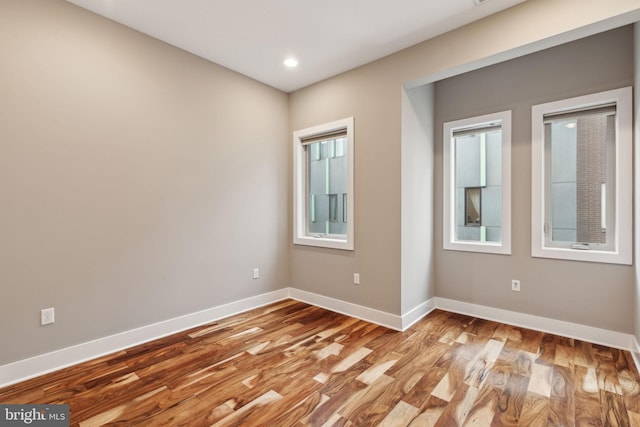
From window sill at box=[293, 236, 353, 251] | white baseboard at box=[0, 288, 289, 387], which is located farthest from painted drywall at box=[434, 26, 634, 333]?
white baseboard at box=[0, 288, 289, 387]

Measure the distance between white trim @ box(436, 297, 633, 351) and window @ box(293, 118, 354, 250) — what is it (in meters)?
1.46

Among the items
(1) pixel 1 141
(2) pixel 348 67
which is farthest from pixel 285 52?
(1) pixel 1 141

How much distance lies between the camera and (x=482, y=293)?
323 cm

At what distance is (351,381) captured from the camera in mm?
2107

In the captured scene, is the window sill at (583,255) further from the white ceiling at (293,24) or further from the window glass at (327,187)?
the white ceiling at (293,24)

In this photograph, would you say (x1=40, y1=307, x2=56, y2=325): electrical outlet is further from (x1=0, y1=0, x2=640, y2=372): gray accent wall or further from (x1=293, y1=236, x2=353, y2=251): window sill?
(x1=293, y1=236, x2=353, y2=251): window sill

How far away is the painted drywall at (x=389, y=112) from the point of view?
2172 millimetres

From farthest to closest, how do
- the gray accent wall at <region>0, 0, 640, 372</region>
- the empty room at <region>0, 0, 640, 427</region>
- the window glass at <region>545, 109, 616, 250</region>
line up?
the window glass at <region>545, 109, 616, 250</region>
the gray accent wall at <region>0, 0, 640, 372</region>
the empty room at <region>0, 0, 640, 427</region>

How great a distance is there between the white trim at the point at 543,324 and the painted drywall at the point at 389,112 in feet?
0.24

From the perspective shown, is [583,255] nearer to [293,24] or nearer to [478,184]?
[478,184]

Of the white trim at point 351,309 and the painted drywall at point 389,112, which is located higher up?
the painted drywall at point 389,112

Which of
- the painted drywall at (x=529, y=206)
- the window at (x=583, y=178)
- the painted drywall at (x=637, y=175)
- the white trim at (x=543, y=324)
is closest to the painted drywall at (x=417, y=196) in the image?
the painted drywall at (x=529, y=206)

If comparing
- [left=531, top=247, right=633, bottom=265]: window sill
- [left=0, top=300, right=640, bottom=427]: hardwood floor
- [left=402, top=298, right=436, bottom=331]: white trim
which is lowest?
[left=0, top=300, right=640, bottom=427]: hardwood floor

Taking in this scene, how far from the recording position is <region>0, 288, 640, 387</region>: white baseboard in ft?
7.22
